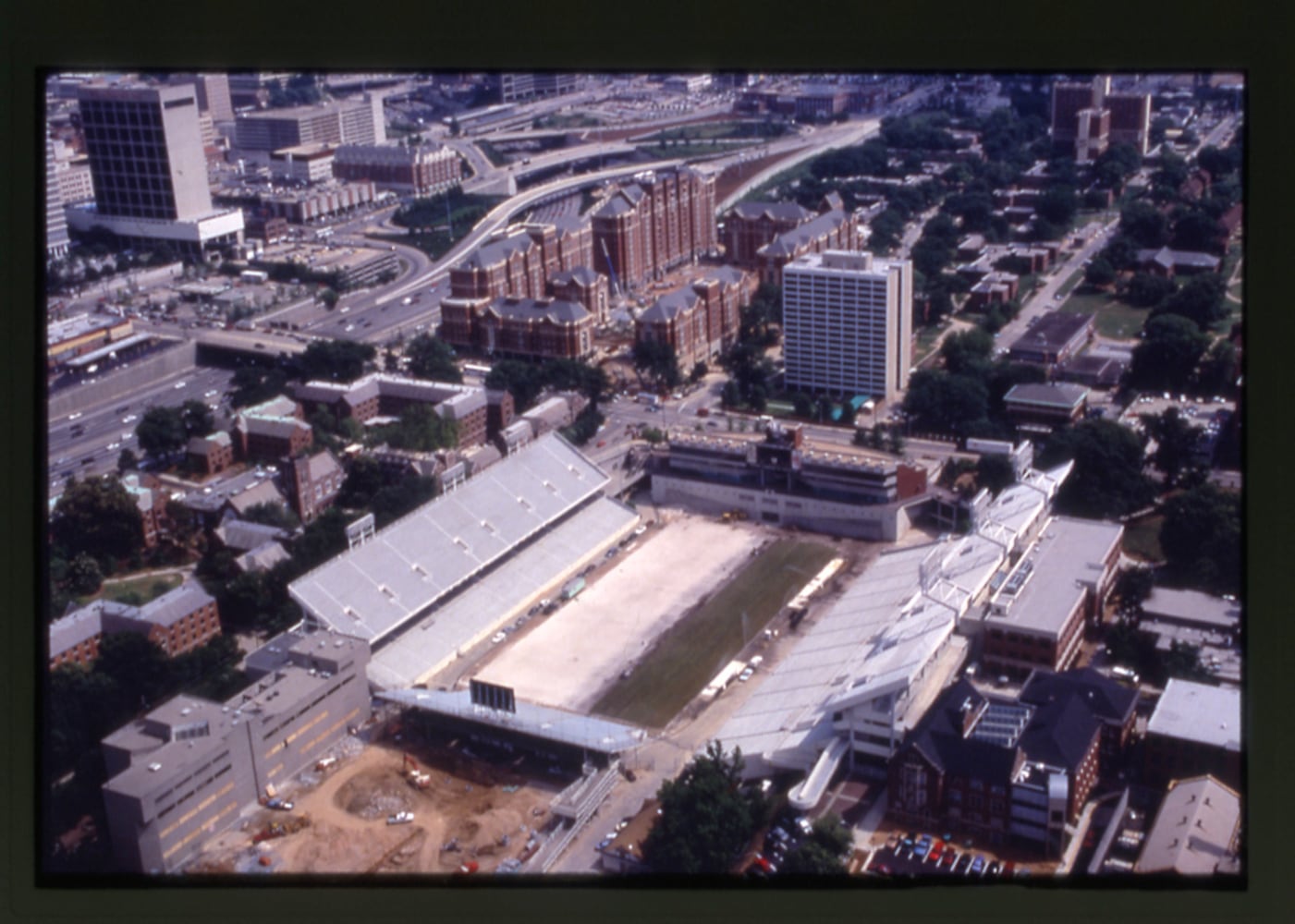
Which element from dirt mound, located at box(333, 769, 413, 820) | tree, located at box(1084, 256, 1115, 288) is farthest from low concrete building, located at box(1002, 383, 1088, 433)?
dirt mound, located at box(333, 769, 413, 820)

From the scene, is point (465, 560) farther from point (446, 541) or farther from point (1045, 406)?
point (1045, 406)

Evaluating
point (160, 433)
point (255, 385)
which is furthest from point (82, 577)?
point (255, 385)

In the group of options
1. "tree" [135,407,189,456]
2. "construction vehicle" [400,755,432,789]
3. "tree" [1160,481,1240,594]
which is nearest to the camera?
"construction vehicle" [400,755,432,789]

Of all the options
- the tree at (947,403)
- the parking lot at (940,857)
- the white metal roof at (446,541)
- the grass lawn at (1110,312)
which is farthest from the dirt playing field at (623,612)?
the grass lawn at (1110,312)

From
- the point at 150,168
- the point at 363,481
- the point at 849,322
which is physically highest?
the point at 150,168

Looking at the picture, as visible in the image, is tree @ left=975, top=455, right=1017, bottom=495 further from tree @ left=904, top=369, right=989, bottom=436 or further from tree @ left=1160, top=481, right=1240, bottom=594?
tree @ left=904, top=369, right=989, bottom=436

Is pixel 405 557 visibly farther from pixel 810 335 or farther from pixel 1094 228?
pixel 1094 228

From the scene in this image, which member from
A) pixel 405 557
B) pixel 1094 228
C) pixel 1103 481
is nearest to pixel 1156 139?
pixel 1094 228
